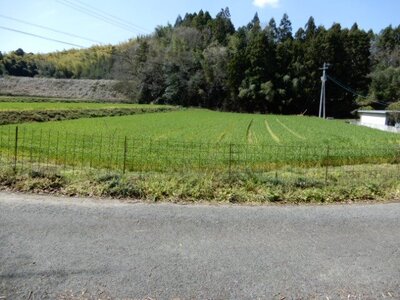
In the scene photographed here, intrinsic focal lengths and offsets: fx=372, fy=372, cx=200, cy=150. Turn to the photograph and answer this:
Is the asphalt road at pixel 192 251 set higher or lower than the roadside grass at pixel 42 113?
lower

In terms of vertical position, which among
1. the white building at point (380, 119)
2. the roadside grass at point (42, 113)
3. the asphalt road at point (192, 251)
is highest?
the white building at point (380, 119)

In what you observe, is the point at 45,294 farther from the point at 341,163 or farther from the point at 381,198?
the point at 341,163

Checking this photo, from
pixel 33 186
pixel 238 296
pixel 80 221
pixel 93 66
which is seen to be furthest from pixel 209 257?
pixel 93 66

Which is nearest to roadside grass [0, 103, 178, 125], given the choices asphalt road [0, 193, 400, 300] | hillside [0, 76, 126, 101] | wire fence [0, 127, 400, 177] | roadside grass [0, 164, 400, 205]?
wire fence [0, 127, 400, 177]

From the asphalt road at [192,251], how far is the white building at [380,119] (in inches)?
1746

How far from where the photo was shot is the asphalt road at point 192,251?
3877 mm

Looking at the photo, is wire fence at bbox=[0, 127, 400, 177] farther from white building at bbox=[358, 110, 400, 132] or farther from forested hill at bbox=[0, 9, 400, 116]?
forested hill at bbox=[0, 9, 400, 116]

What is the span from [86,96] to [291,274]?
258 ft

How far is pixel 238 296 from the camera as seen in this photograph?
3.76 meters

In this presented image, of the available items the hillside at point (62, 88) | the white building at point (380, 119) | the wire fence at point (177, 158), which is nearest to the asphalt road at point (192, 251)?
the wire fence at point (177, 158)

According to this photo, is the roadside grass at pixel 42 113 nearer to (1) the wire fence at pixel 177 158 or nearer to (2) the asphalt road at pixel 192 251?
(1) the wire fence at pixel 177 158

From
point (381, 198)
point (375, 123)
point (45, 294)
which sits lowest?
point (45, 294)

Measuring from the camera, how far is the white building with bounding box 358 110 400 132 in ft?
155

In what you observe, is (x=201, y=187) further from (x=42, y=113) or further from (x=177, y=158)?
(x=42, y=113)
